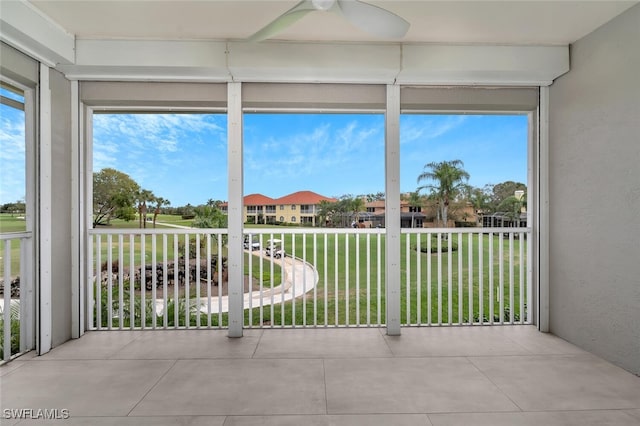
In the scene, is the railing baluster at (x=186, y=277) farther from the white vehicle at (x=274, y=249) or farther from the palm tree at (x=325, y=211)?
the palm tree at (x=325, y=211)

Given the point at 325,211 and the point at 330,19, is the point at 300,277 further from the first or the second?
the point at 330,19

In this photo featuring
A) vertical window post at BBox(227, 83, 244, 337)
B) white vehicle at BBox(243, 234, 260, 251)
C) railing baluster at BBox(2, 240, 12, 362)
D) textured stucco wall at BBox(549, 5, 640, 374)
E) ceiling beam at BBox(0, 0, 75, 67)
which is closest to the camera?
ceiling beam at BBox(0, 0, 75, 67)

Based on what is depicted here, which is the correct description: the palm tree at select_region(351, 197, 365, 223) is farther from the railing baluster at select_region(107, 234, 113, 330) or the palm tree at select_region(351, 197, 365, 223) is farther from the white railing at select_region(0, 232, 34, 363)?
the white railing at select_region(0, 232, 34, 363)

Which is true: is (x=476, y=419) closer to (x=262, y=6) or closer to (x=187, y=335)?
(x=187, y=335)

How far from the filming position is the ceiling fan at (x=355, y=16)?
1.81m

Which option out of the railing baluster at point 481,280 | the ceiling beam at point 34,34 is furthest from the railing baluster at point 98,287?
the railing baluster at point 481,280

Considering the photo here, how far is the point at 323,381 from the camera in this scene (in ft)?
6.72

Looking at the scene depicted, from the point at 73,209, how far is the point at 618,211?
165 inches

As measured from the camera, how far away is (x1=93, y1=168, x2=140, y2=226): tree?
118 inches

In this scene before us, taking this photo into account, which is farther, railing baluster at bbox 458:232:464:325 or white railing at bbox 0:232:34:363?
railing baluster at bbox 458:232:464:325

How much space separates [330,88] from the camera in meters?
2.88

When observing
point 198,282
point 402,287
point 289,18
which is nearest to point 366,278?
point 402,287

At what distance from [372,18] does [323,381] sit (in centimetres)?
222

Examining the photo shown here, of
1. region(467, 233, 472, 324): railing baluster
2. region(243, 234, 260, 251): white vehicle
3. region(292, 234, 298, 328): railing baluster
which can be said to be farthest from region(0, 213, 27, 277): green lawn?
region(467, 233, 472, 324): railing baluster
